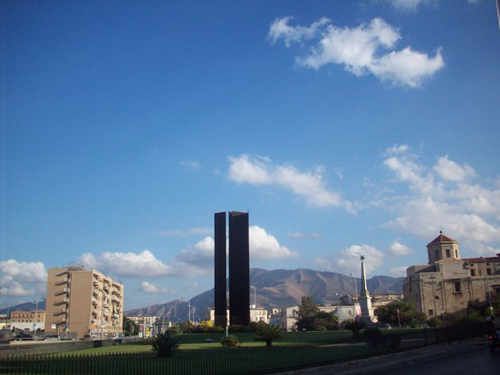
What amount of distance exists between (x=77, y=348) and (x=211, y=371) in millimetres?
20543

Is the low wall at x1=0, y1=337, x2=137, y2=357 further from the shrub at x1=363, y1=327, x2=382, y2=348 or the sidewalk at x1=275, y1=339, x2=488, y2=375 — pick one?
the shrub at x1=363, y1=327, x2=382, y2=348

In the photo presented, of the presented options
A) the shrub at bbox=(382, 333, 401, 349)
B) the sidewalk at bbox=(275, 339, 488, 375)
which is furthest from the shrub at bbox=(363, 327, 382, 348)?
the sidewalk at bbox=(275, 339, 488, 375)

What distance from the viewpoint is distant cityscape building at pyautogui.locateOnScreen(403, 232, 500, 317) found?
325ft

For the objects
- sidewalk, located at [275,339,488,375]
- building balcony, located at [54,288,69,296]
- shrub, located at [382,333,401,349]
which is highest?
building balcony, located at [54,288,69,296]

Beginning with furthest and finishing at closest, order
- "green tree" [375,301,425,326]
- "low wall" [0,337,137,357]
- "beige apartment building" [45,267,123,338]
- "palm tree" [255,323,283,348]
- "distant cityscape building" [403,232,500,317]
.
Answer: "distant cityscape building" [403,232,500,317], "beige apartment building" [45,267,123,338], "green tree" [375,301,425,326], "palm tree" [255,323,283,348], "low wall" [0,337,137,357]

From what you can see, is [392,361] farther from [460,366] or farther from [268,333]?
[268,333]

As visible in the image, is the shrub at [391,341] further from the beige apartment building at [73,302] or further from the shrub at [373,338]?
the beige apartment building at [73,302]

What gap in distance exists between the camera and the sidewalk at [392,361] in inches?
751

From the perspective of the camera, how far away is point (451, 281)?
101 metres

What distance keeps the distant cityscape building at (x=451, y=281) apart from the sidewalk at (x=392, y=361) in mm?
75809

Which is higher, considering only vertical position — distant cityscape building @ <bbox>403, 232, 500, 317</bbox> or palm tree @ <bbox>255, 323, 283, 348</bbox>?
distant cityscape building @ <bbox>403, 232, 500, 317</bbox>

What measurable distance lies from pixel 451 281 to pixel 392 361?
286 feet

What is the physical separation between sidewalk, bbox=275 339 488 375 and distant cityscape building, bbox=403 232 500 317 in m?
75.8

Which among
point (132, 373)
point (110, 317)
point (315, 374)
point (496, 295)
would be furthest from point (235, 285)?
point (110, 317)
